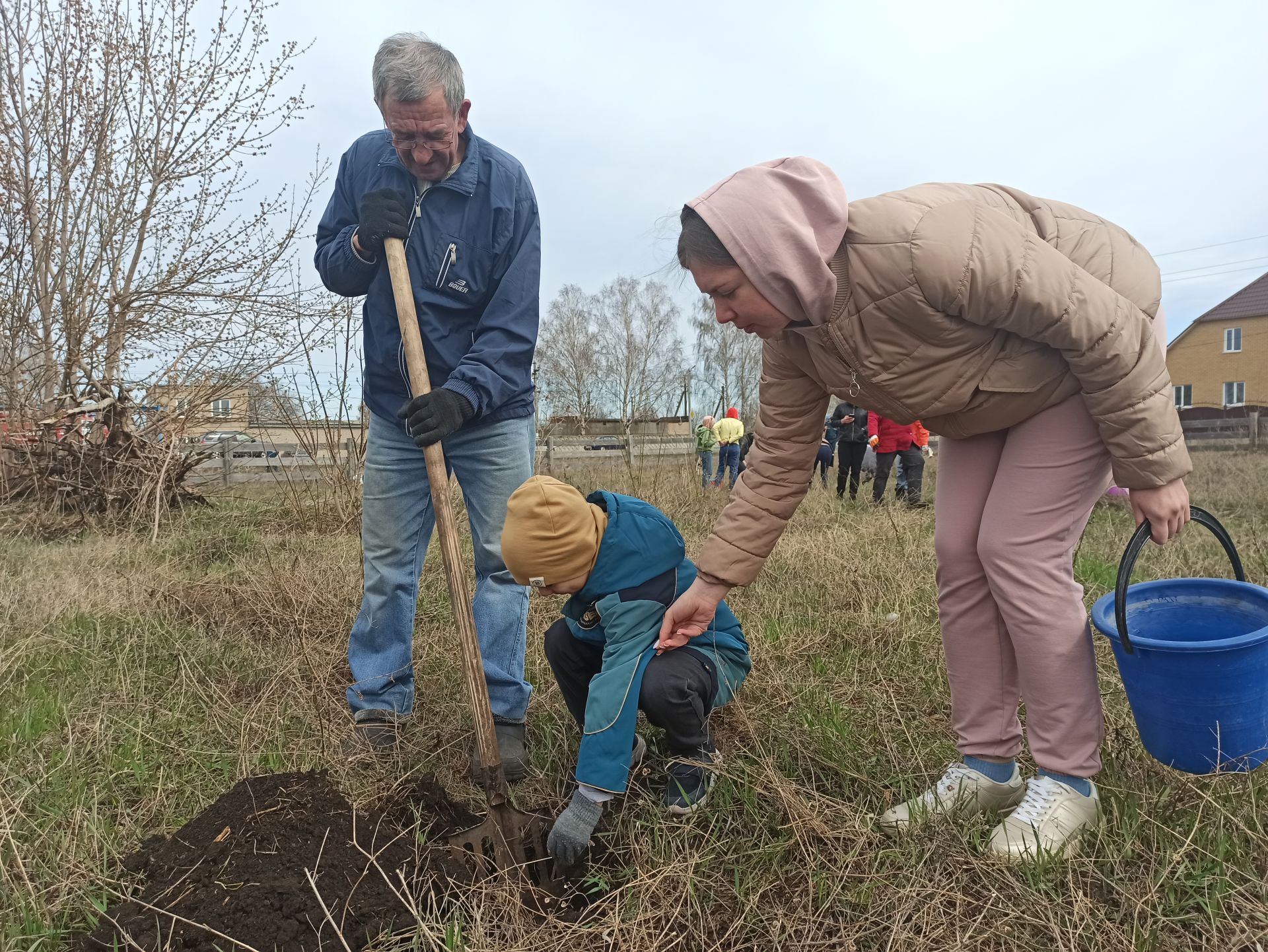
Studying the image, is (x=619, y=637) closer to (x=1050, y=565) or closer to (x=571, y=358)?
(x=1050, y=565)

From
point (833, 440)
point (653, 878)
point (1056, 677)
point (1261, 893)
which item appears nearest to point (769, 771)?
point (653, 878)

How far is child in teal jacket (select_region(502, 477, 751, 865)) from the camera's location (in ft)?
6.23

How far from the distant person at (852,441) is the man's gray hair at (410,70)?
730 centimetres

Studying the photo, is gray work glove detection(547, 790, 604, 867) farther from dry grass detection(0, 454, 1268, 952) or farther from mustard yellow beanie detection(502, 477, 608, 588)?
mustard yellow beanie detection(502, 477, 608, 588)

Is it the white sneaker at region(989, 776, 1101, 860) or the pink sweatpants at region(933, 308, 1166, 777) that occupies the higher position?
the pink sweatpants at region(933, 308, 1166, 777)

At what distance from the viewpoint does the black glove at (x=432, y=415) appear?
2305mm

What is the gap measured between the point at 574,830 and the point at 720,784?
0.41 m

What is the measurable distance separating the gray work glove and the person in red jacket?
656 cm

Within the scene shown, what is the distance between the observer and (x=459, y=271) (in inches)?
100

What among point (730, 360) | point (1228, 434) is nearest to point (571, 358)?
point (730, 360)

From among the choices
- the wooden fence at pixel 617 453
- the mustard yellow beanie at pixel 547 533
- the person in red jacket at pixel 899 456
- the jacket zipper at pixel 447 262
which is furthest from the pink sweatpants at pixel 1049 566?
the wooden fence at pixel 617 453

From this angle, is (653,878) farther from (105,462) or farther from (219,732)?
(105,462)

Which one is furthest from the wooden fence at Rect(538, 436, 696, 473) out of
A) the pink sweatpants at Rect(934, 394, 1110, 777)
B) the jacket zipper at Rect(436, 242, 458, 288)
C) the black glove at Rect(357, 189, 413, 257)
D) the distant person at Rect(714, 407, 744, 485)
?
the pink sweatpants at Rect(934, 394, 1110, 777)

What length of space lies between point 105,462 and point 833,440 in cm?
913
